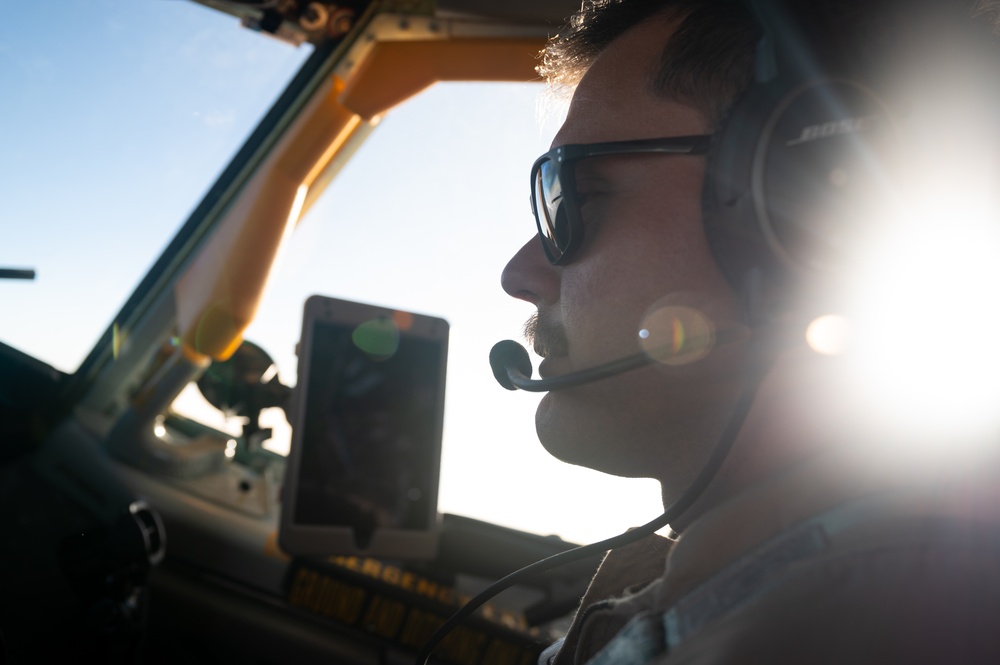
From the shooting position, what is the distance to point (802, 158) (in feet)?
1.90

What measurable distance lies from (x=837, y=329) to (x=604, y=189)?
11.7 inches

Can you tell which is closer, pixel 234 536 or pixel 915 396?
pixel 915 396

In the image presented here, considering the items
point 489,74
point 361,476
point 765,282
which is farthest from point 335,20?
point 765,282

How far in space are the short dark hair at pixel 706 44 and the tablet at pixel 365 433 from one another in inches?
41.3

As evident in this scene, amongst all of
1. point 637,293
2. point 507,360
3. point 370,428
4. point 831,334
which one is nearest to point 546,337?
point 507,360

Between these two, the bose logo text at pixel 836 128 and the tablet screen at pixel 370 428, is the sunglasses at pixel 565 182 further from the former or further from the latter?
the tablet screen at pixel 370 428

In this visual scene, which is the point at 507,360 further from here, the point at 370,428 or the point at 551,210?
the point at 370,428

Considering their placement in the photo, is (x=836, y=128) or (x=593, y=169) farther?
(x=593, y=169)

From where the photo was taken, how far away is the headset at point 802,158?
1.87 feet

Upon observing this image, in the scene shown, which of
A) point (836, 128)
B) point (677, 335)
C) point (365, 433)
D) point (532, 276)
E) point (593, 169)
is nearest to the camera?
point (836, 128)

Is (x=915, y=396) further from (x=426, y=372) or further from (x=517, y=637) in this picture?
(x=517, y=637)

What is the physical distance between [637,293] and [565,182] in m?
0.16

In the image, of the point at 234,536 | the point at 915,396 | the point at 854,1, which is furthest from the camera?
the point at 234,536

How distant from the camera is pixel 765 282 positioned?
23.8 inches
